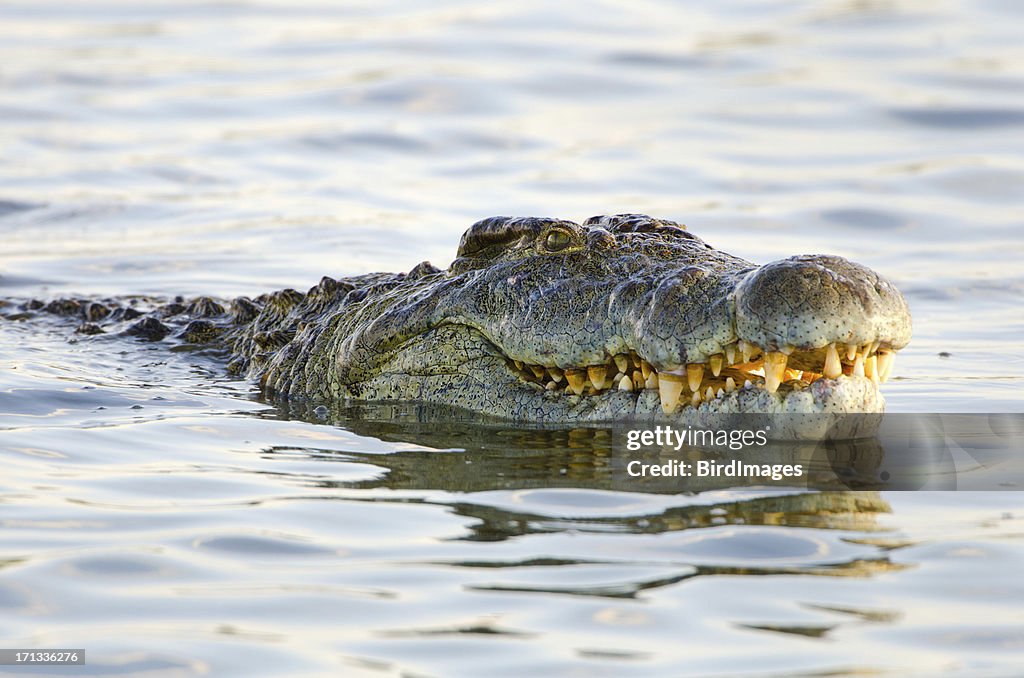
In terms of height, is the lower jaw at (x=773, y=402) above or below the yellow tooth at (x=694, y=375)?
below

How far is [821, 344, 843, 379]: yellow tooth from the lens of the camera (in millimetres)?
4559

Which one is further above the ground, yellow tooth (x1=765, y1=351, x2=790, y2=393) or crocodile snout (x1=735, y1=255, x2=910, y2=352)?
crocodile snout (x1=735, y1=255, x2=910, y2=352)

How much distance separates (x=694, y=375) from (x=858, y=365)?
55 cm

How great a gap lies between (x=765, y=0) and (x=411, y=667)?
69.8 ft

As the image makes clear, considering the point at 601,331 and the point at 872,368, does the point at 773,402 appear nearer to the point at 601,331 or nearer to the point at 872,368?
the point at 872,368

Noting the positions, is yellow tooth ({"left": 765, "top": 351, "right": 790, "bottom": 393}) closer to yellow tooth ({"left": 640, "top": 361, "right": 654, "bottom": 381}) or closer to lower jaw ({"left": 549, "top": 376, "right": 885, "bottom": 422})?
lower jaw ({"left": 549, "top": 376, "right": 885, "bottom": 422})

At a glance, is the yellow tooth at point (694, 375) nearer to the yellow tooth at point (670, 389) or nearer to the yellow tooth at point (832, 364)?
the yellow tooth at point (670, 389)

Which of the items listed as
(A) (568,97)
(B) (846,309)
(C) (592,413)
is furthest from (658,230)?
(A) (568,97)

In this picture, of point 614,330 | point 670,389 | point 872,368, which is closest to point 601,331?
point 614,330

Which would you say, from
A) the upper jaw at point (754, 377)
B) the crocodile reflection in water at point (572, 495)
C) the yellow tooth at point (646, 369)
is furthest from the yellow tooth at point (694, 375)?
the crocodile reflection in water at point (572, 495)

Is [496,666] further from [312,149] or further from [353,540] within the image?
[312,149]

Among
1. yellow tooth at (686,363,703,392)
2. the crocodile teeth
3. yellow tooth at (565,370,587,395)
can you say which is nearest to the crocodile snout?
yellow tooth at (686,363,703,392)

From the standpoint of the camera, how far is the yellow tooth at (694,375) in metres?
4.75

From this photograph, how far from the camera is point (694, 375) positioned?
476 cm
